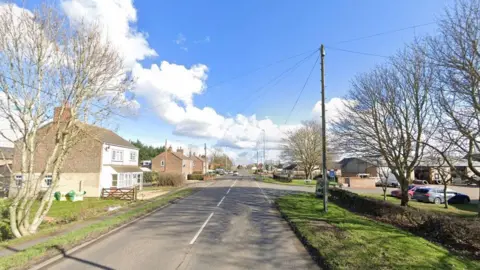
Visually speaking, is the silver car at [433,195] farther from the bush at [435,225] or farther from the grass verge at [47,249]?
the grass verge at [47,249]

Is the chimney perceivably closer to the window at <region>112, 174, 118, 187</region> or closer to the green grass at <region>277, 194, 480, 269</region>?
the green grass at <region>277, 194, 480, 269</region>

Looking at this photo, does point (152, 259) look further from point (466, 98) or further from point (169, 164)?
point (169, 164)

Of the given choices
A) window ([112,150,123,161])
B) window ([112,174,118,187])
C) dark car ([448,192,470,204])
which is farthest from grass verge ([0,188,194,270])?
dark car ([448,192,470,204])

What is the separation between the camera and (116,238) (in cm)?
1047

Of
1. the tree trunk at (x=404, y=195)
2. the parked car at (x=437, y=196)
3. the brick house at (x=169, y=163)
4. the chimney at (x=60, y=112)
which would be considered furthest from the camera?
the brick house at (x=169, y=163)

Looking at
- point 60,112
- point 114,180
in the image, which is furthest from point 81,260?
point 114,180

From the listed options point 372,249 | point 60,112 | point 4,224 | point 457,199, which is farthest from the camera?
point 457,199

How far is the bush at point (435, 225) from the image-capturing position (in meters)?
9.51

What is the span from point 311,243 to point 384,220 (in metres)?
7.40

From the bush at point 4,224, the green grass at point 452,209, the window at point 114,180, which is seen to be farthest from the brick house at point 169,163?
the bush at point 4,224

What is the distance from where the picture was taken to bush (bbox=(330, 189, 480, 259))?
31.2 ft

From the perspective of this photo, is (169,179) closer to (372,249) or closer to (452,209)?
(452,209)

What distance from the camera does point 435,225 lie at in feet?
37.1

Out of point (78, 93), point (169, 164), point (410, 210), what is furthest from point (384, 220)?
point (169, 164)
